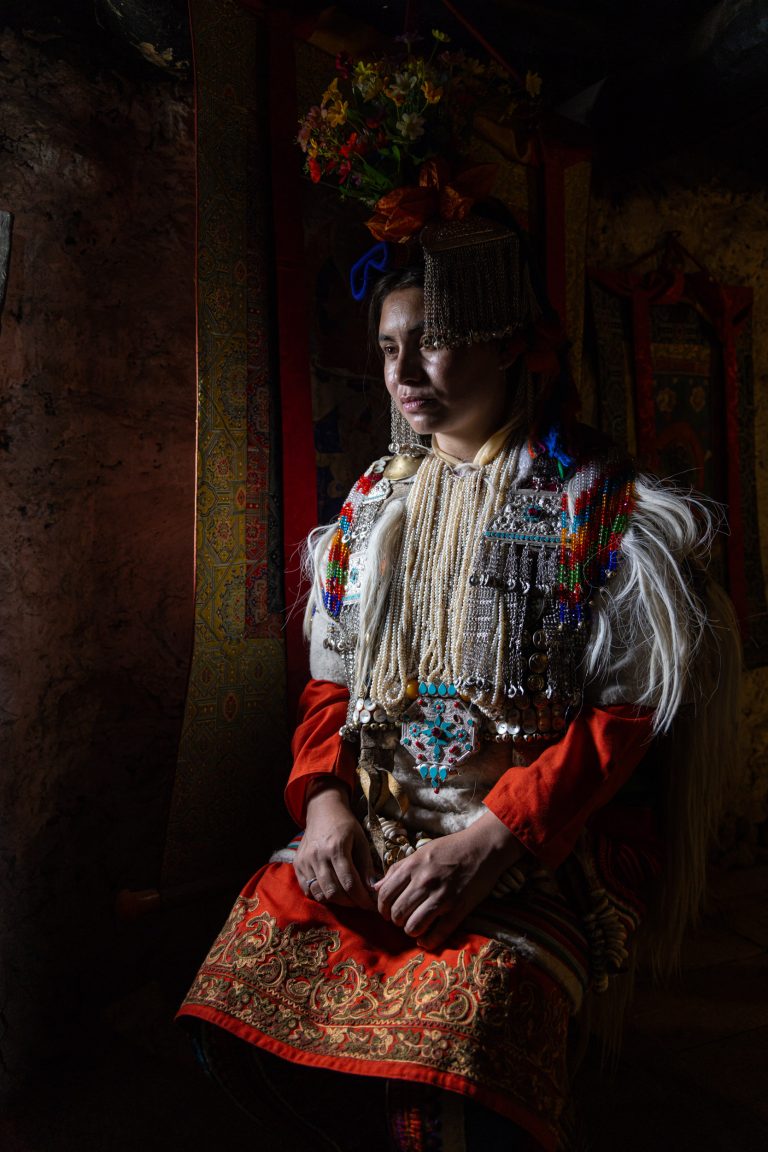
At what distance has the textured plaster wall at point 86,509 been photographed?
76.9 inches

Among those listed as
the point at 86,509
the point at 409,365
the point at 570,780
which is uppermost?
the point at 409,365

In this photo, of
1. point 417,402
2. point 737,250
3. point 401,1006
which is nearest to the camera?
point 401,1006

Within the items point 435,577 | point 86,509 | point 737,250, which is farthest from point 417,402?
point 737,250

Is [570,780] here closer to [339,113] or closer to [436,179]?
[436,179]

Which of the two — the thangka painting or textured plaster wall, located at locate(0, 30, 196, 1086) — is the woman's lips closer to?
textured plaster wall, located at locate(0, 30, 196, 1086)

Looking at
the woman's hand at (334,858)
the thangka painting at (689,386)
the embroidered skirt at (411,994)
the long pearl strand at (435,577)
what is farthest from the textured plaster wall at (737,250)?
the embroidered skirt at (411,994)

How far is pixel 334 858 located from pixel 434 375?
36.4 inches

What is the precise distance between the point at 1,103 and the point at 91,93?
21 centimetres

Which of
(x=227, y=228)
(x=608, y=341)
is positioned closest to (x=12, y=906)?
(x=227, y=228)

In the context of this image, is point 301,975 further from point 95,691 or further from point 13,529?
point 13,529

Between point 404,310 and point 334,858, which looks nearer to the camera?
point 334,858

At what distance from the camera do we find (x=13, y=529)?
77.0 inches

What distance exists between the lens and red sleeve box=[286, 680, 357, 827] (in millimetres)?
1717

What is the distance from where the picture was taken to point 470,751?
1.60 m
